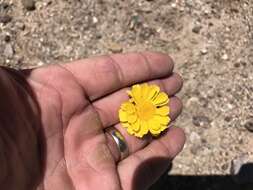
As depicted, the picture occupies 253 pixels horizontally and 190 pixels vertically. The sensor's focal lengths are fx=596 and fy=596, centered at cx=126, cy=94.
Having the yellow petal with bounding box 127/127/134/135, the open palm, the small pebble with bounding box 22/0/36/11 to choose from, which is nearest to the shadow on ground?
the open palm

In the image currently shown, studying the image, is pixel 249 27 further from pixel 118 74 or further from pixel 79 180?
pixel 79 180

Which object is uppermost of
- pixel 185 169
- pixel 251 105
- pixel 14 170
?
pixel 14 170

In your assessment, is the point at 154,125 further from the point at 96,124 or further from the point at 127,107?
the point at 96,124

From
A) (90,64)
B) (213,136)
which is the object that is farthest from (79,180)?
(213,136)

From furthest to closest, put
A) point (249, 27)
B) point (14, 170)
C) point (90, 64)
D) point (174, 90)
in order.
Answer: point (249, 27)
point (174, 90)
point (90, 64)
point (14, 170)

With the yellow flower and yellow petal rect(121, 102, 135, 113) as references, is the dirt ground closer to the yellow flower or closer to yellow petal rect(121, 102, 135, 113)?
the yellow flower
